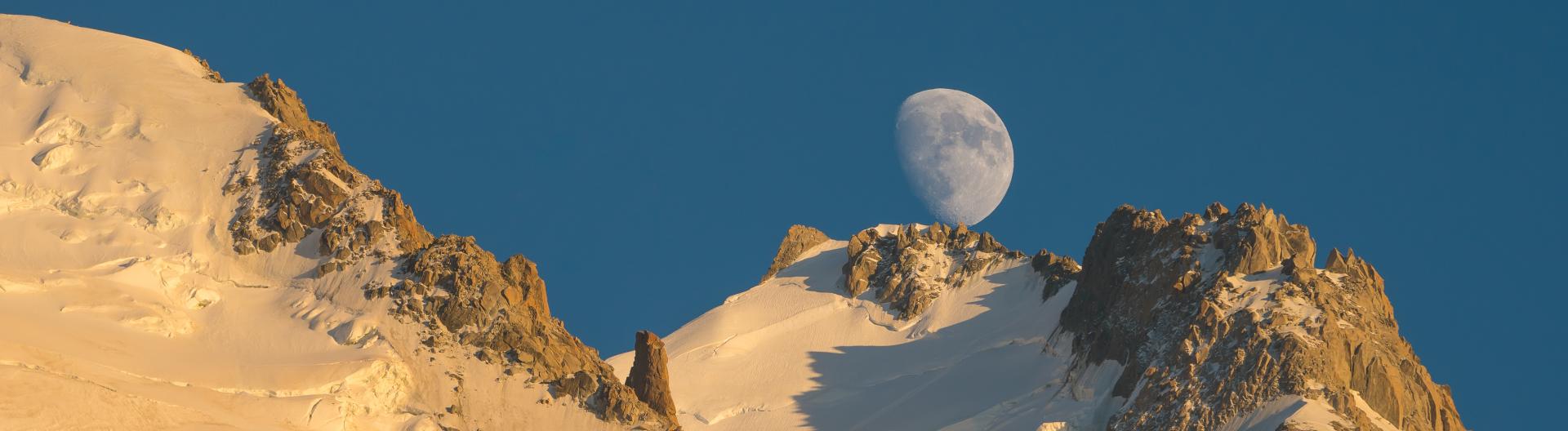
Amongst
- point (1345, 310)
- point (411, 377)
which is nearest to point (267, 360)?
point (411, 377)

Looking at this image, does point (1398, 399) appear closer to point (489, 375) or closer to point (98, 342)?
point (489, 375)

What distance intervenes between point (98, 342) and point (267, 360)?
32.6 feet

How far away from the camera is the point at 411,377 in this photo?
19500cm

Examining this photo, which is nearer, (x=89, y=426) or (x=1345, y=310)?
(x=89, y=426)

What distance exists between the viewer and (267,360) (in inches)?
7712

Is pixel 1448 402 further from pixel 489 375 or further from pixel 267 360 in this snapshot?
pixel 267 360

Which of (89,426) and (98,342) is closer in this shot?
(89,426)

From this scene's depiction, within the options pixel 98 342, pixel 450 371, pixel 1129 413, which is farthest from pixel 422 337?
pixel 1129 413

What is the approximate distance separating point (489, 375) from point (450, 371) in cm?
250

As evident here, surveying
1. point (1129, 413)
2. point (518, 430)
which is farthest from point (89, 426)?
point (1129, 413)

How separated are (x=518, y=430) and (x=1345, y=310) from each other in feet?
162

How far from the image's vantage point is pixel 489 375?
19800 cm

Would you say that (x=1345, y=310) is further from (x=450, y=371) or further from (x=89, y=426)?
(x=89, y=426)

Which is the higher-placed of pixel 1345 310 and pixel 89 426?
pixel 1345 310
